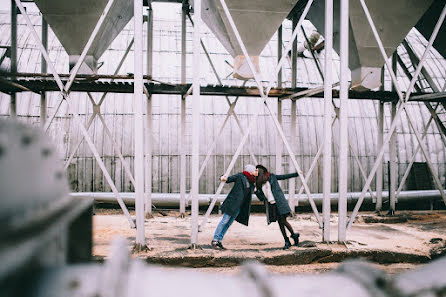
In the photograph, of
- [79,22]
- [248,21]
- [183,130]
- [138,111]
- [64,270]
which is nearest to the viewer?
[64,270]

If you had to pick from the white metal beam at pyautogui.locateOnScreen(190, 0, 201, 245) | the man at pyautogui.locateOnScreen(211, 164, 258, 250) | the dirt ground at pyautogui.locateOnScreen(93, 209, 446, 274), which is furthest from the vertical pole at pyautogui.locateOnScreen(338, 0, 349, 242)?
the white metal beam at pyautogui.locateOnScreen(190, 0, 201, 245)

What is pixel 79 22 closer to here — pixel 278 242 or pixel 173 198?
pixel 173 198

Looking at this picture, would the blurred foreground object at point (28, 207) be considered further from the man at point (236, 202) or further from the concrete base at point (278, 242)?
the man at point (236, 202)

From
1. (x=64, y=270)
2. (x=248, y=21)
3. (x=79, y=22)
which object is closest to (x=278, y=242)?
(x=248, y=21)

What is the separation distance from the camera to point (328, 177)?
6.34 meters

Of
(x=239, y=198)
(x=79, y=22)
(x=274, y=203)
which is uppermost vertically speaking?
(x=79, y=22)

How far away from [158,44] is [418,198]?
1122 cm

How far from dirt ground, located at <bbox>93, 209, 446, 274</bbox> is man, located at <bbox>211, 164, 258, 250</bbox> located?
0.36 meters

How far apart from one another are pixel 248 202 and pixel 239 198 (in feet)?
0.98

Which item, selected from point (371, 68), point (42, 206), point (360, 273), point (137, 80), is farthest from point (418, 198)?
point (42, 206)

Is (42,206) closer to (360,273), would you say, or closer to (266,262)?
(360,273)

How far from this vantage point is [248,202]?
631 centimetres

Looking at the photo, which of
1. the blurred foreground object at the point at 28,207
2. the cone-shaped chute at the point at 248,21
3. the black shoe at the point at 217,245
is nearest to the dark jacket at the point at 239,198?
the black shoe at the point at 217,245

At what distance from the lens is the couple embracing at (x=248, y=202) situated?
608 centimetres
